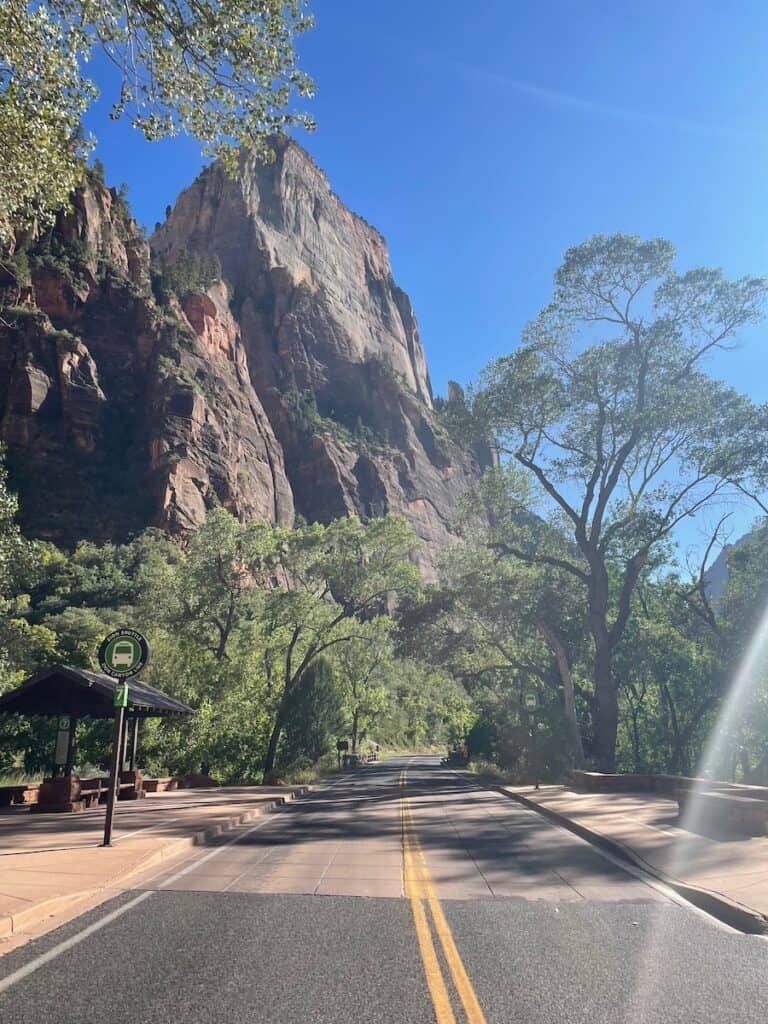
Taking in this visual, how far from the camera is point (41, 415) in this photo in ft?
241

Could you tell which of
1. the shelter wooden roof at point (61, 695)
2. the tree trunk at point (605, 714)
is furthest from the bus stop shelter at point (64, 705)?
the tree trunk at point (605, 714)

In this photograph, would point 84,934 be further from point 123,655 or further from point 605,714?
point 605,714

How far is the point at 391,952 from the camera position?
5547 millimetres

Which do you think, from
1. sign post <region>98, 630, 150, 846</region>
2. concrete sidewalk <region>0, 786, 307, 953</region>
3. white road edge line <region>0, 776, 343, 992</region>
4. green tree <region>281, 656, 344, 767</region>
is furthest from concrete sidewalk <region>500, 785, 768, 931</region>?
green tree <region>281, 656, 344, 767</region>

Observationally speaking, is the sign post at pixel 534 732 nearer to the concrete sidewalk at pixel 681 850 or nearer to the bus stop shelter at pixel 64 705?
the concrete sidewalk at pixel 681 850

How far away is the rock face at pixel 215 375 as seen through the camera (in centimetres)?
7250

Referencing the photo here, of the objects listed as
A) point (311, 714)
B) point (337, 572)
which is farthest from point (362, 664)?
point (337, 572)

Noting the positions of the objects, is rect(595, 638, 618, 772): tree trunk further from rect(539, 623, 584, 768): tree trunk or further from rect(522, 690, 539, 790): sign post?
rect(539, 623, 584, 768): tree trunk

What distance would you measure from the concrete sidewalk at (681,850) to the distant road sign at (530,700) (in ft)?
28.0

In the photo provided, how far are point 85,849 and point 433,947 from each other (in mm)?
6822

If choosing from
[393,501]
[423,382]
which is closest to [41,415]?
[393,501]

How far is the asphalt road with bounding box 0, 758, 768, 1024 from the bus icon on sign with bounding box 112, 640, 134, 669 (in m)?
3.33

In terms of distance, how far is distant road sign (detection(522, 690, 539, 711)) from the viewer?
25.9 m

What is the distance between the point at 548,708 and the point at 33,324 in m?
70.3
